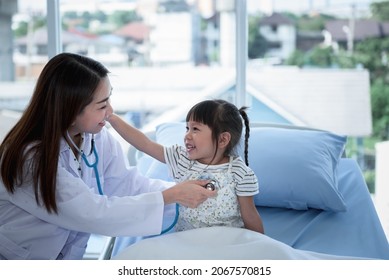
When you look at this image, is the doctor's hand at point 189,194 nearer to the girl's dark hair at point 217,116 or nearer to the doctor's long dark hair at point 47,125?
the girl's dark hair at point 217,116

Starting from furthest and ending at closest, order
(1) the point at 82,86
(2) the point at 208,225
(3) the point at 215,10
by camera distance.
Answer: (3) the point at 215,10, (2) the point at 208,225, (1) the point at 82,86

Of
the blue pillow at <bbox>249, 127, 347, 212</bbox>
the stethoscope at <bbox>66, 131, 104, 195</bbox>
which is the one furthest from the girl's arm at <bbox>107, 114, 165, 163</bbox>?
the blue pillow at <bbox>249, 127, 347, 212</bbox>

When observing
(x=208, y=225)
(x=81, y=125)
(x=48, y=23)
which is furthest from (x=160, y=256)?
(x=48, y=23)

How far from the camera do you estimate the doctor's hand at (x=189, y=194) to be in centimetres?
160

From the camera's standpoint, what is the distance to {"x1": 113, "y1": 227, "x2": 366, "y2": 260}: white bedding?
4.89ft

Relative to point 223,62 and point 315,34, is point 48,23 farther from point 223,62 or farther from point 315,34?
point 315,34

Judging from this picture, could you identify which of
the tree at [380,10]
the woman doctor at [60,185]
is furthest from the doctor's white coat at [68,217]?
the tree at [380,10]

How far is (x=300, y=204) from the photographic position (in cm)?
206

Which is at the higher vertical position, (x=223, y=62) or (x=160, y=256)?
(x=223, y=62)

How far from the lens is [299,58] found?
3.90 metres

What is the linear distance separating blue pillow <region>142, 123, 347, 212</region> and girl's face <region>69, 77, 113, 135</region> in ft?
1.76

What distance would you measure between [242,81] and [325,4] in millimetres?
1147

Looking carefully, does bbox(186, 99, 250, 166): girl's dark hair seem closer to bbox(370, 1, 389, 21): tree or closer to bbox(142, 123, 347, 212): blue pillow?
bbox(142, 123, 347, 212): blue pillow

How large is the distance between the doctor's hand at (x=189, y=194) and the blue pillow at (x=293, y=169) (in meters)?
0.49
